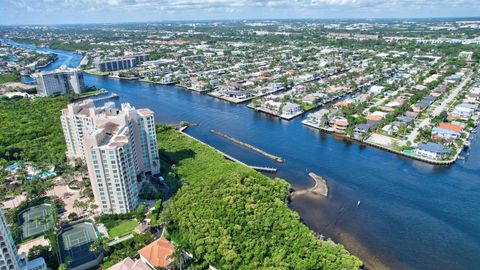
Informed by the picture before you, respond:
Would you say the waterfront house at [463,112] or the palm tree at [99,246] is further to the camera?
the waterfront house at [463,112]


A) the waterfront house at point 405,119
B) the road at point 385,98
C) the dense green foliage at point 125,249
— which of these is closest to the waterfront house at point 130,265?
the dense green foliage at point 125,249

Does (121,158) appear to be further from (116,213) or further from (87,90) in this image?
(87,90)

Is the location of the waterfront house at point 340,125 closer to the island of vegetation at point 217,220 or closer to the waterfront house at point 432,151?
the waterfront house at point 432,151

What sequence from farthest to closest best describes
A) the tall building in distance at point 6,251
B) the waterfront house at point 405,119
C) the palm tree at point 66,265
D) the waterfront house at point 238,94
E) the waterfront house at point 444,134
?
the waterfront house at point 238,94 < the waterfront house at point 405,119 < the waterfront house at point 444,134 < the palm tree at point 66,265 < the tall building in distance at point 6,251

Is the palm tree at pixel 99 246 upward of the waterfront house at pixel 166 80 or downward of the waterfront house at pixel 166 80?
upward

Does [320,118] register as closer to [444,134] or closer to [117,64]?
[444,134]

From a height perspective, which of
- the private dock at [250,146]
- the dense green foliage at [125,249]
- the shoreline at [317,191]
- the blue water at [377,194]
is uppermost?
the dense green foliage at [125,249]
